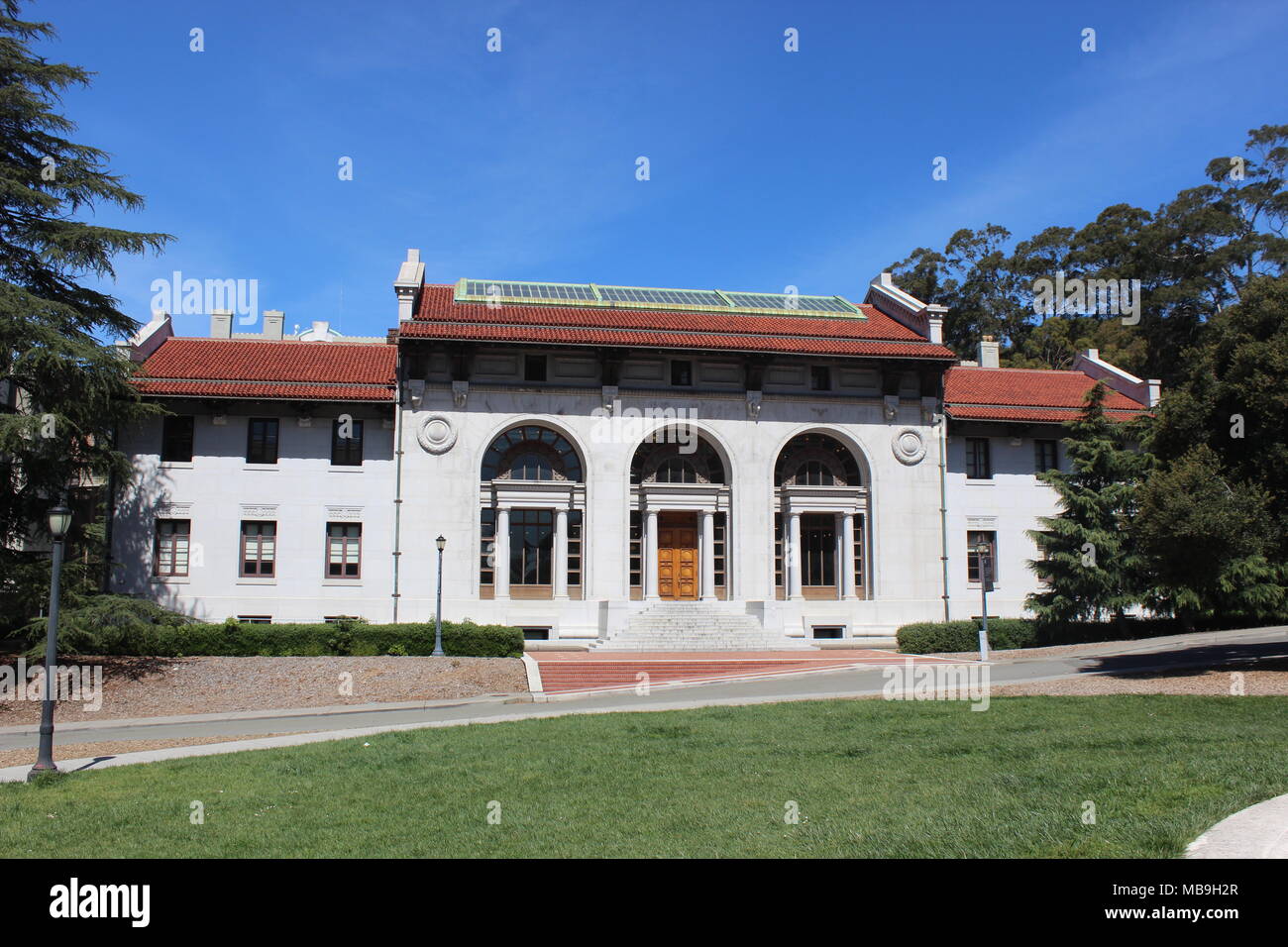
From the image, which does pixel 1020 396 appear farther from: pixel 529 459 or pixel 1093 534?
pixel 529 459

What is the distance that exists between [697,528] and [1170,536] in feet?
60.2

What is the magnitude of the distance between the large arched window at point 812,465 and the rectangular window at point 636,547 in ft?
18.2

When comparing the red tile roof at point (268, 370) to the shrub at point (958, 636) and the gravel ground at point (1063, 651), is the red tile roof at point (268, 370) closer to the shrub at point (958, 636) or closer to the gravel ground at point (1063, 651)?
the shrub at point (958, 636)

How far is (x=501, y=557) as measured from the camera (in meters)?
34.8

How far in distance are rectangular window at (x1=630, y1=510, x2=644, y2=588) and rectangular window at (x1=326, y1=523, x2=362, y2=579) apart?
994 centimetres

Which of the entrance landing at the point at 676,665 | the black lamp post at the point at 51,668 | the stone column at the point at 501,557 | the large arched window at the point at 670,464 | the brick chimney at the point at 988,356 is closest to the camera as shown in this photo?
the black lamp post at the point at 51,668

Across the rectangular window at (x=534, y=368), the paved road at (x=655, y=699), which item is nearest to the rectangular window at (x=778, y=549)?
the paved road at (x=655, y=699)

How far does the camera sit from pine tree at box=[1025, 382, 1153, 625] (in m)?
32.6

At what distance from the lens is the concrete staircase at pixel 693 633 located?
32.3m

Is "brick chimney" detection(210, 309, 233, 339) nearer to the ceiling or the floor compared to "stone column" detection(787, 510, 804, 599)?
nearer to the ceiling

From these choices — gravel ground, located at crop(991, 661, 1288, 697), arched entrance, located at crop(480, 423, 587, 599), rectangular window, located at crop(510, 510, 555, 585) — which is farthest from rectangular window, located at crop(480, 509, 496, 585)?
gravel ground, located at crop(991, 661, 1288, 697)

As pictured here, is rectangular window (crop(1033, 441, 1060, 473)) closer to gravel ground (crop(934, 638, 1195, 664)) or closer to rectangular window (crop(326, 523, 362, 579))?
gravel ground (crop(934, 638, 1195, 664))

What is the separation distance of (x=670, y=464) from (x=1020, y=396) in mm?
15483

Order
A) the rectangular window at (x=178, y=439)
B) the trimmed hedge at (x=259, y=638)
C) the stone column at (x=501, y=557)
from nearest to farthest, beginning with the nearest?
1. the trimmed hedge at (x=259, y=638)
2. the rectangular window at (x=178, y=439)
3. the stone column at (x=501, y=557)
